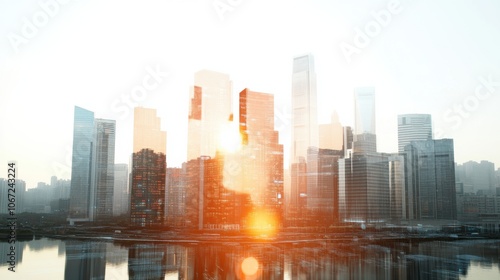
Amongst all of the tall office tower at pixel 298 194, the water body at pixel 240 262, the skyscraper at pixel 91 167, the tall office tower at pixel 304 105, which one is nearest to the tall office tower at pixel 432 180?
the tall office tower at pixel 298 194

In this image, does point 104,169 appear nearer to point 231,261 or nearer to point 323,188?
point 323,188

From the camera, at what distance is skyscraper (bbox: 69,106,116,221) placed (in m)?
121

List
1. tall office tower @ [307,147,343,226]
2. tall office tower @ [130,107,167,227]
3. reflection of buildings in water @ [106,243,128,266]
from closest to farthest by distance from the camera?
reflection of buildings in water @ [106,243,128,266] → tall office tower @ [130,107,167,227] → tall office tower @ [307,147,343,226]

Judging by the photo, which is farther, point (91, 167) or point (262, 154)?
point (91, 167)

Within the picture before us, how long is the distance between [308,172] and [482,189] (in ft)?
181

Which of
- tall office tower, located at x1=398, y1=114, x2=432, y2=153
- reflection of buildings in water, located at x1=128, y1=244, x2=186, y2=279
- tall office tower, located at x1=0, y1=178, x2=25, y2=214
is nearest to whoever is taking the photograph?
reflection of buildings in water, located at x1=128, y1=244, x2=186, y2=279

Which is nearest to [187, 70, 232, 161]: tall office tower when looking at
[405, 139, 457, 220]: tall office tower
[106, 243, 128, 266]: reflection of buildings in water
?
[106, 243, 128, 266]: reflection of buildings in water

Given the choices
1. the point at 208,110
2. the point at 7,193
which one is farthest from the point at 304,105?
the point at 7,193

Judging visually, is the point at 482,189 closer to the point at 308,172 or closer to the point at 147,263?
the point at 308,172

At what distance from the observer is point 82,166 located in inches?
4904

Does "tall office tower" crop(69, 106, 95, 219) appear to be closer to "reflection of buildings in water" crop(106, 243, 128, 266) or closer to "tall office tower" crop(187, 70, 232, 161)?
"tall office tower" crop(187, 70, 232, 161)

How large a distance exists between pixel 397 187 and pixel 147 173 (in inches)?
2836

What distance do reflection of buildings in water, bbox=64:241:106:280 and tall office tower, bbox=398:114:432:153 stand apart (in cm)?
10657

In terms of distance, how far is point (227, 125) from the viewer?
118 meters
